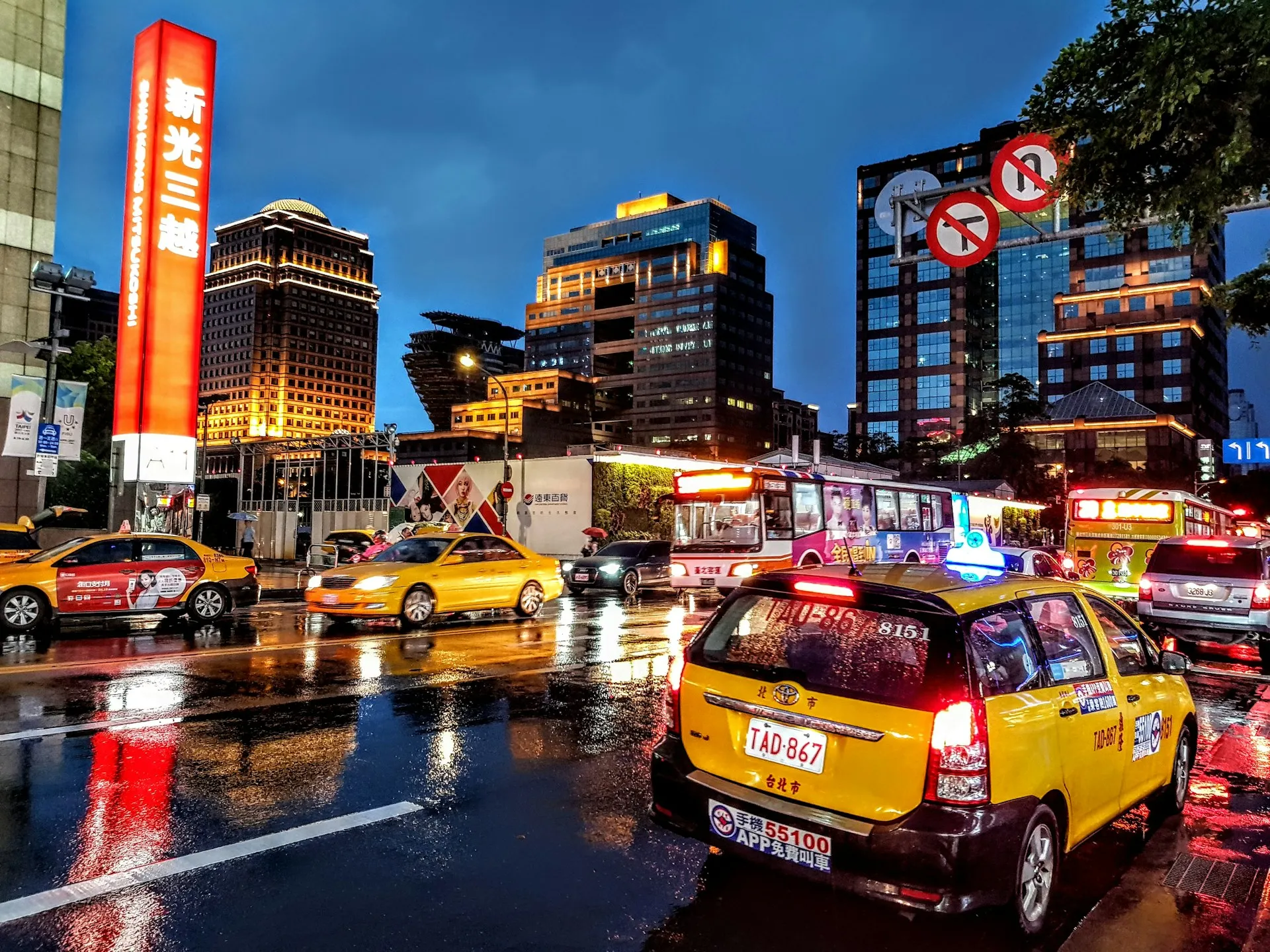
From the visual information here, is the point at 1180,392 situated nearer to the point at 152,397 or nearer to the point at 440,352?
the point at 152,397

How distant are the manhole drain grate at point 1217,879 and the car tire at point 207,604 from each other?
14271 mm

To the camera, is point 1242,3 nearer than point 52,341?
Yes

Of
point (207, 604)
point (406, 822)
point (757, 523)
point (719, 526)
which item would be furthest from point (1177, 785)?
point (719, 526)

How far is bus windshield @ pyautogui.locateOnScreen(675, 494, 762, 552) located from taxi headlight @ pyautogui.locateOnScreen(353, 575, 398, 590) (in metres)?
8.50

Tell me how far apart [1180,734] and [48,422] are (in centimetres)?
2459

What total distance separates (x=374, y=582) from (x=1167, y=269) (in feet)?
402

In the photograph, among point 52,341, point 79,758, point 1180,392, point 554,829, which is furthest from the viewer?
point 1180,392

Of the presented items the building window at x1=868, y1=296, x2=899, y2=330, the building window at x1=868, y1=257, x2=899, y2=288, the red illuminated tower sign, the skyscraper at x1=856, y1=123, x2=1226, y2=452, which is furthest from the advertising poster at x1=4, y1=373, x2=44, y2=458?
the building window at x1=868, y1=257, x2=899, y2=288

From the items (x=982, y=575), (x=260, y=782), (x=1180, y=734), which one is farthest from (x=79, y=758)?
(x=1180, y=734)

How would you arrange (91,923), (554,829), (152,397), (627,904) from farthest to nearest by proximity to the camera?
(152,397) → (554,829) → (627,904) → (91,923)

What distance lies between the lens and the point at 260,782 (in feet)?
19.5

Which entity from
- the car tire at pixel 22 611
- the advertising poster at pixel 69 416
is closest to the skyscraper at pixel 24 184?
the advertising poster at pixel 69 416

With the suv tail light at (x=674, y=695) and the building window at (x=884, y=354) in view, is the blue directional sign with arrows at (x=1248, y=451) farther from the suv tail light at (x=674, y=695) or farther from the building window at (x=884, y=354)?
the building window at (x=884, y=354)

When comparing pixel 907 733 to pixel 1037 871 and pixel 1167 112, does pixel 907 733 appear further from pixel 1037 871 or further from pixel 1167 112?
pixel 1167 112
